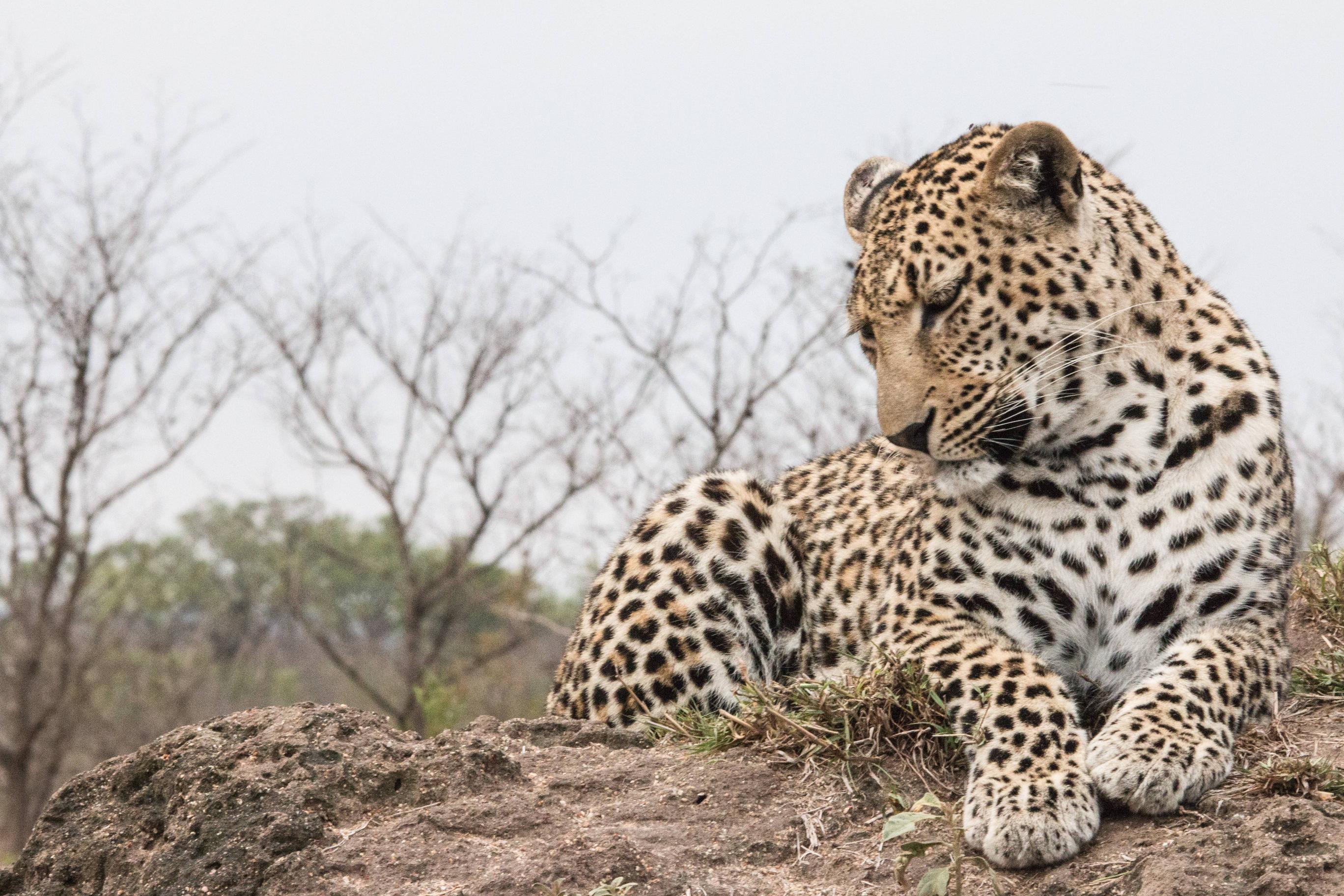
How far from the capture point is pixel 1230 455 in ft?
16.7

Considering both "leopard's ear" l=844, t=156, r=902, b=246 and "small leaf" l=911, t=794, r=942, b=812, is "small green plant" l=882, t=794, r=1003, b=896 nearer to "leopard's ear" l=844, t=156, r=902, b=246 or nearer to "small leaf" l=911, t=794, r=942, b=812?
"small leaf" l=911, t=794, r=942, b=812

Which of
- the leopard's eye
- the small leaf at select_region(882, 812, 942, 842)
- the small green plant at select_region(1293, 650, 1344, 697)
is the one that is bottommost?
the small green plant at select_region(1293, 650, 1344, 697)

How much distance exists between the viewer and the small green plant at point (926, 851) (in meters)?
3.80

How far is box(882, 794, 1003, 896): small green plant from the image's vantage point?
3801mm

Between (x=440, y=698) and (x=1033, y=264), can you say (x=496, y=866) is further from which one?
(x=440, y=698)

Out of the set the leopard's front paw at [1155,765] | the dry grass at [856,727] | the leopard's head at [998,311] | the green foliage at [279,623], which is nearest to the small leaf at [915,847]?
the leopard's front paw at [1155,765]

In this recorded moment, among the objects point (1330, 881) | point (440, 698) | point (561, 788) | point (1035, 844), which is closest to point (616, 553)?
point (561, 788)

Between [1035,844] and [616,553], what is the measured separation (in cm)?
303

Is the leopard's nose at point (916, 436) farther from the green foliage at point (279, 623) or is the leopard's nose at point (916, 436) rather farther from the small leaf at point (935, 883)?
the green foliage at point (279, 623)

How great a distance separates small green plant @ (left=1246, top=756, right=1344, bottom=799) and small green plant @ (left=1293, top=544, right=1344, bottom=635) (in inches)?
102

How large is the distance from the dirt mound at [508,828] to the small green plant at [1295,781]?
7cm

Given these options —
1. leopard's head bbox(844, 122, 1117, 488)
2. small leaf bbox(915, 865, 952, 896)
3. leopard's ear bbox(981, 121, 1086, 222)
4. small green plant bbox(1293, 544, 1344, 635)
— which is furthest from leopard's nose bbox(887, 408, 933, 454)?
small green plant bbox(1293, 544, 1344, 635)

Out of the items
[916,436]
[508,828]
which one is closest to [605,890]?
[508,828]

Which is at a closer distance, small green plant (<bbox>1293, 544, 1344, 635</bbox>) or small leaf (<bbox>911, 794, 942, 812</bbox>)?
small leaf (<bbox>911, 794, 942, 812</bbox>)
